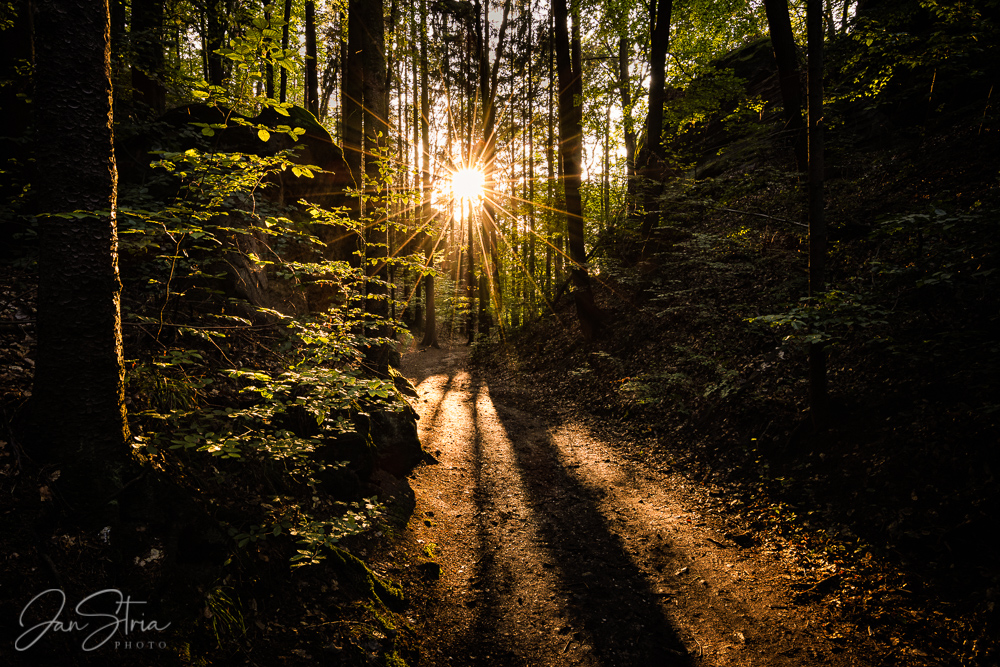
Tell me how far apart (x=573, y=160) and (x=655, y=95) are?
3.12 meters

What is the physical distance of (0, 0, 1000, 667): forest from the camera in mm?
2777

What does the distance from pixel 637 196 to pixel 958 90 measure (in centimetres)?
723

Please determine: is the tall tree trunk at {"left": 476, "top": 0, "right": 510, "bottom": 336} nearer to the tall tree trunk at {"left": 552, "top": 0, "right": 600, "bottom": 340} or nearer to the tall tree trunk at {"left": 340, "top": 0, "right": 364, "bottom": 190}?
the tall tree trunk at {"left": 552, "top": 0, "right": 600, "bottom": 340}

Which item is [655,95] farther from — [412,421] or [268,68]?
[412,421]

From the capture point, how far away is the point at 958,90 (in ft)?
30.1

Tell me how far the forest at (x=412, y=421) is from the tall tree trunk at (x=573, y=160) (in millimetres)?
2871

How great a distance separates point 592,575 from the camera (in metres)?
4.64

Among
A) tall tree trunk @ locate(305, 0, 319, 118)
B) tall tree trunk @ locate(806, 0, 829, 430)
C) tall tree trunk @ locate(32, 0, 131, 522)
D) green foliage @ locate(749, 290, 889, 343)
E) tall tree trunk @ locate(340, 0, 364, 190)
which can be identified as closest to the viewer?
tall tree trunk @ locate(32, 0, 131, 522)

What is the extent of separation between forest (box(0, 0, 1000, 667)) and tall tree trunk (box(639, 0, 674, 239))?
2.20 m

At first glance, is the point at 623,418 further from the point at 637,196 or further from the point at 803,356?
the point at 637,196

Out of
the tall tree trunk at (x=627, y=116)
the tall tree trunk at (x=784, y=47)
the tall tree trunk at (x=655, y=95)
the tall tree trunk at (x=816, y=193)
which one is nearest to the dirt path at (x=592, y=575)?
the tall tree trunk at (x=816, y=193)

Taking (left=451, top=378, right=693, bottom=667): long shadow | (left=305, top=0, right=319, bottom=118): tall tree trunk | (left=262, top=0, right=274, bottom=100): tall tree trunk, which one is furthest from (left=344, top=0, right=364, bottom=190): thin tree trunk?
(left=305, top=0, right=319, bottom=118): tall tree trunk

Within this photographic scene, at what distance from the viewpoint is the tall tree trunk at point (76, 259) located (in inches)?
105

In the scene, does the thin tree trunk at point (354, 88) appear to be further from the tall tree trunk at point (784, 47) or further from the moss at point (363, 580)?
the tall tree trunk at point (784, 47)
